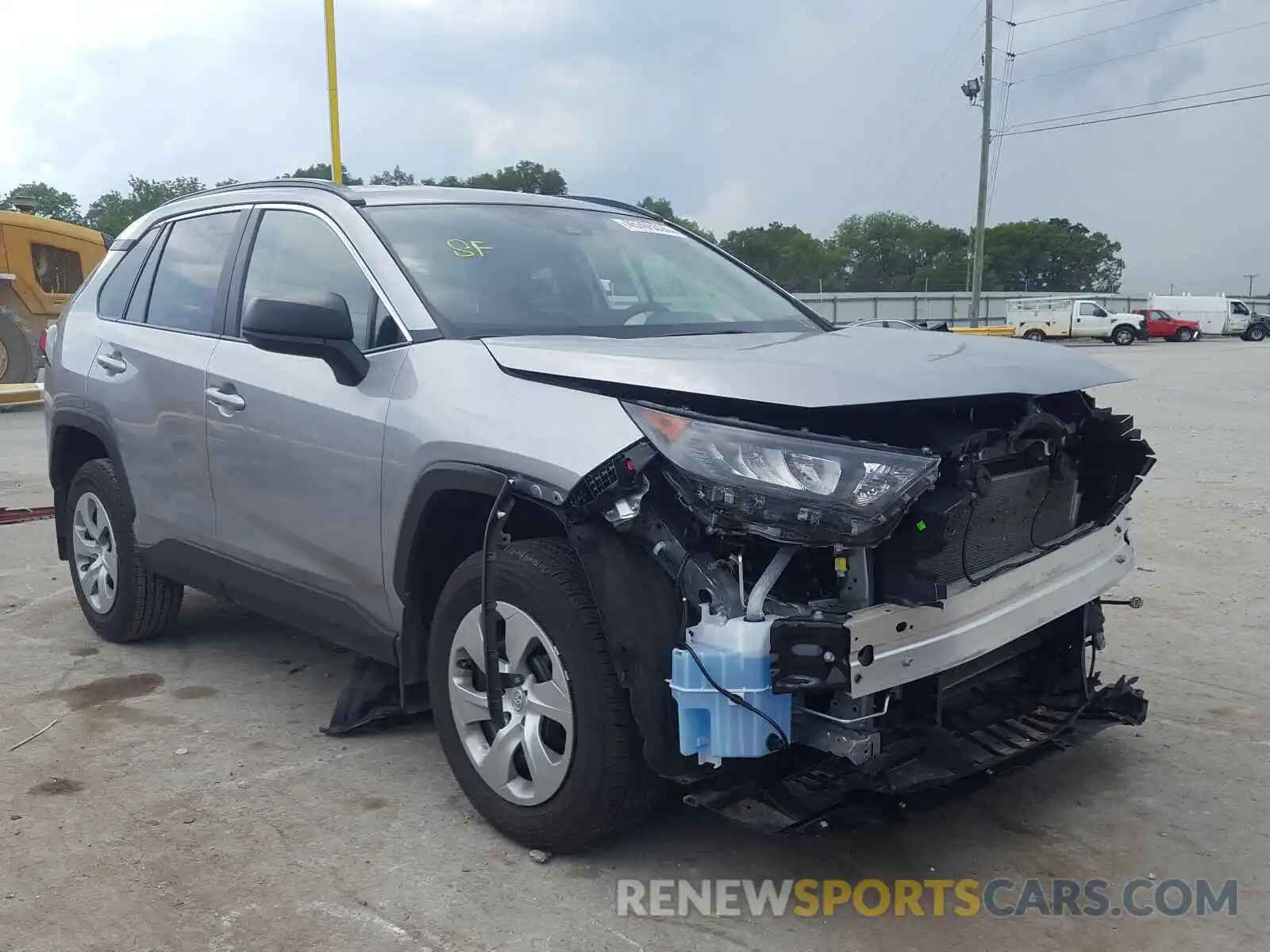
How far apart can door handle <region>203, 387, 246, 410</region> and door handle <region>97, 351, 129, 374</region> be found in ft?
2.74

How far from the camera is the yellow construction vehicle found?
18.5 m

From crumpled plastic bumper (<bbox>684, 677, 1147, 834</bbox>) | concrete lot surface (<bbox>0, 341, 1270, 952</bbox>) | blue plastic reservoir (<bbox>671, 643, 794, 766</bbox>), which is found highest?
blue plastic reservoir (<bbox>671, 643, 794, 766</bbox>)

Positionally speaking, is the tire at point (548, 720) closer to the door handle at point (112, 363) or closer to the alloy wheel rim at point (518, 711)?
the alloy wheel rim at point (518, 711)

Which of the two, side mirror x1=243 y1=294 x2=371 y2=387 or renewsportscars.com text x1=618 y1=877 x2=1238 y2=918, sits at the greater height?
side mirror x1=243 y1=294 x2=371 y2=387

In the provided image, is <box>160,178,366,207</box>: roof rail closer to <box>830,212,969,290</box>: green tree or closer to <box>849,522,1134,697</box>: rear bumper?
<box>849,522,1134,697</box>: rear bumper

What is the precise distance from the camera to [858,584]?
2764 millimetres

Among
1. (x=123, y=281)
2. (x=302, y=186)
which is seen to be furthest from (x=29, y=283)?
(x=302, y=186)

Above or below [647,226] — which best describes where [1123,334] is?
below

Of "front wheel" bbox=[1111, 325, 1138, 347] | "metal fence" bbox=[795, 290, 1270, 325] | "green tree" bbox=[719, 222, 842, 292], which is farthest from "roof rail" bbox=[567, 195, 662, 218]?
"front wheel" bbox=[1111, 325, 1138, 347]

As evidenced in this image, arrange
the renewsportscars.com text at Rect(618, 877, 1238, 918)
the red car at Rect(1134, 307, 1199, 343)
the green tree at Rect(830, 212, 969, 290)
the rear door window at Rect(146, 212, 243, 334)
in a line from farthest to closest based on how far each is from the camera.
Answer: the green tree at Rect(830, 212, 969, 290)
the red car at Rect(1134, 307, 1199, 343)
the rear door window at Rect(146, 212, 243, 334)
the renewsportscars.com text at Rect(618, 877, 1238, 918)

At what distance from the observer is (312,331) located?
3479 millimetres

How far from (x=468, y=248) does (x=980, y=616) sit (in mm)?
2110

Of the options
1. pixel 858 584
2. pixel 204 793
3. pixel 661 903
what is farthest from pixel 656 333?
pixel 204 793

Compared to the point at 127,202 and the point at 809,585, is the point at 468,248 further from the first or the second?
the point at 127,202
